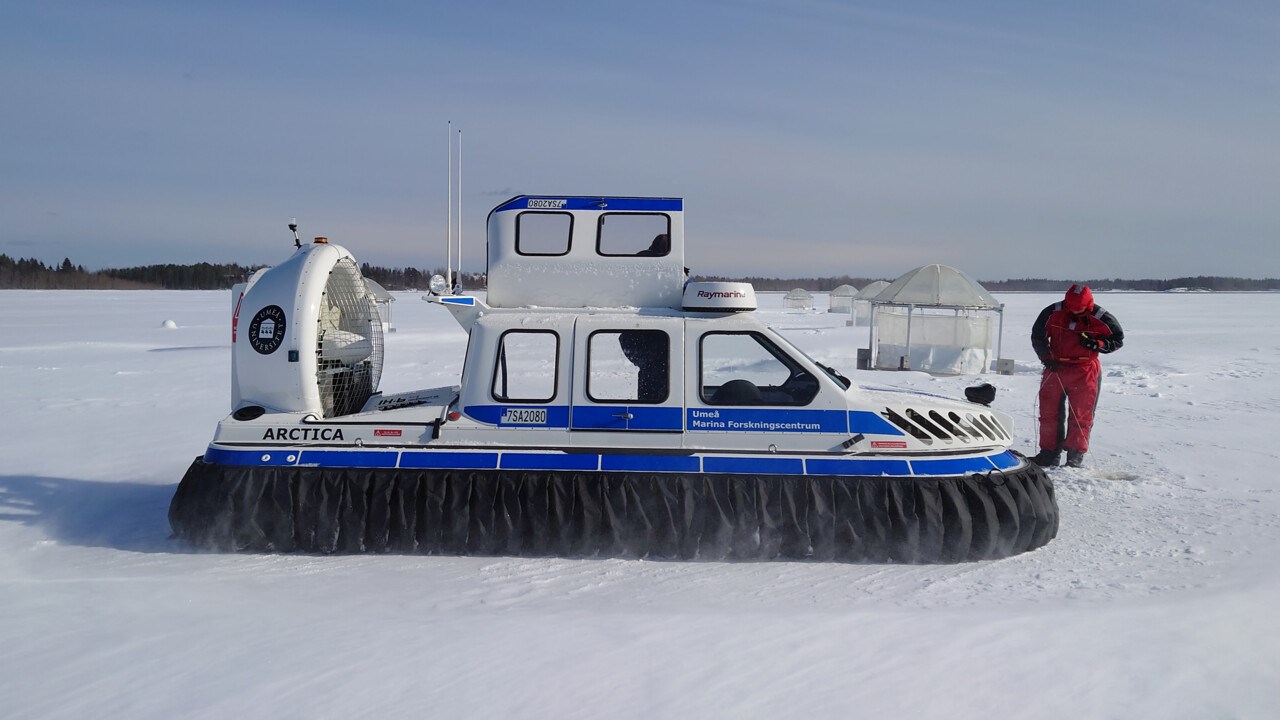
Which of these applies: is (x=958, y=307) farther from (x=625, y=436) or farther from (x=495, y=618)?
(x=495, y=618)

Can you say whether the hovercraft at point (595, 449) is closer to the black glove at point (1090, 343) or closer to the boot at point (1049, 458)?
the boot at point (1049, 458)

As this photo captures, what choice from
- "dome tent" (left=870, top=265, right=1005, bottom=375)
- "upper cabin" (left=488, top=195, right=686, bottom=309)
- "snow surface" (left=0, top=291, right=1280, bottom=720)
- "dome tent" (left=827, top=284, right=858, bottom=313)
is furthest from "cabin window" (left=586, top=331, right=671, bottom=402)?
"dome tent" (left=827, top=284, right=858, bottom=313)

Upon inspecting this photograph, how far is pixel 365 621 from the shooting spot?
153 inches

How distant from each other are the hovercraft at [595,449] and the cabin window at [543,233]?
1 centimetres

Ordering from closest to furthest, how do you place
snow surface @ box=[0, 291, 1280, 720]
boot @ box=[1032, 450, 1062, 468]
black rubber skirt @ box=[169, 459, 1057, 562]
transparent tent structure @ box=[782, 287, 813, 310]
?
snow surface @ box=[0, 291, 1280, 720] → black rubber skirt @ box=[169, 459, 1057, 562] → boot @ box=[1032, 450, 1062, 468] → transparent tent structure @ box=[782, 287, 813, 310]

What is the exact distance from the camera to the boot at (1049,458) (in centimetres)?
707

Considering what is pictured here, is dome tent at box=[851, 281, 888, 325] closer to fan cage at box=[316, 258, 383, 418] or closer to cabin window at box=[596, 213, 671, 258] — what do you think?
cabin window at box=[596, 213, 671, 258]

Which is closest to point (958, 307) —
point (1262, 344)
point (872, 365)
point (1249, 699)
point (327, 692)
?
point (872, 365)

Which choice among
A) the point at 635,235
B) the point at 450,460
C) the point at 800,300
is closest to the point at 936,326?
the point at 635,235

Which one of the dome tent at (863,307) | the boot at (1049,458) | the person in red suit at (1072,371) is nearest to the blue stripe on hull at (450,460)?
the person in red suit at (1072,371)

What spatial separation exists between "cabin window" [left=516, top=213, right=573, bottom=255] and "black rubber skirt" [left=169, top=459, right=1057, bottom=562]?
4.66 ft

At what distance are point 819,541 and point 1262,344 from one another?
868 inches

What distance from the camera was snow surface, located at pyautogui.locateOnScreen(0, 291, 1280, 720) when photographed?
10.4 ft

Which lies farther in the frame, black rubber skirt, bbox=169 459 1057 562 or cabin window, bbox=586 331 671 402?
cabin window, bbox=586 331 671 402
